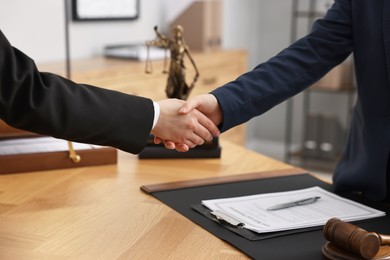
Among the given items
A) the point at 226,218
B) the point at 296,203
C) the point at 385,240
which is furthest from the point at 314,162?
the point at 385,240

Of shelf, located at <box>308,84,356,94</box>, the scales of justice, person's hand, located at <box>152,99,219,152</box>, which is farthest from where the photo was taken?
shelf, located at <box>308,84,356,94</box>

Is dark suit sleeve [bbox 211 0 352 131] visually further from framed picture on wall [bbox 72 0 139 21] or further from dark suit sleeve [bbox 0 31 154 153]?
framed picture on wall [bbox 72 0 139 21]

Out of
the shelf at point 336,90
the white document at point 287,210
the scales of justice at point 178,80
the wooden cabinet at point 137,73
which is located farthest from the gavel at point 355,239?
the shelf at point 336,90

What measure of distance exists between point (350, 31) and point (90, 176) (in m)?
0.84

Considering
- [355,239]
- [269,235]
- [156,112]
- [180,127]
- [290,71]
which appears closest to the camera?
[355,239]

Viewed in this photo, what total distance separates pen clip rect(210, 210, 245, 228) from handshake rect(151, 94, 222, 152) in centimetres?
30

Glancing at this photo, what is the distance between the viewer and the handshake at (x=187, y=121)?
163cm

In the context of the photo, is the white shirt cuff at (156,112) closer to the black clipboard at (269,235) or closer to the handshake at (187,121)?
the handshake at (187,121)

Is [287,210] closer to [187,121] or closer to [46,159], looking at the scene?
[187,121]

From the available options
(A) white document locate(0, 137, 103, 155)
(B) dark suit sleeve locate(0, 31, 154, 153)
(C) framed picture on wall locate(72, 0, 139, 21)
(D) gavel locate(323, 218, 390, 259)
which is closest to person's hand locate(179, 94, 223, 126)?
(B) dark suit sleeve locate(0, 31, 154, 153)

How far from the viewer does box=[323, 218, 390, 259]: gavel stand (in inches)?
44.6

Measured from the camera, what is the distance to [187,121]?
5.50ft

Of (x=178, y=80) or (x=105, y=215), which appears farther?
(x=178, y=80)

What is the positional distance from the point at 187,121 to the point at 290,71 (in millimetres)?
339
